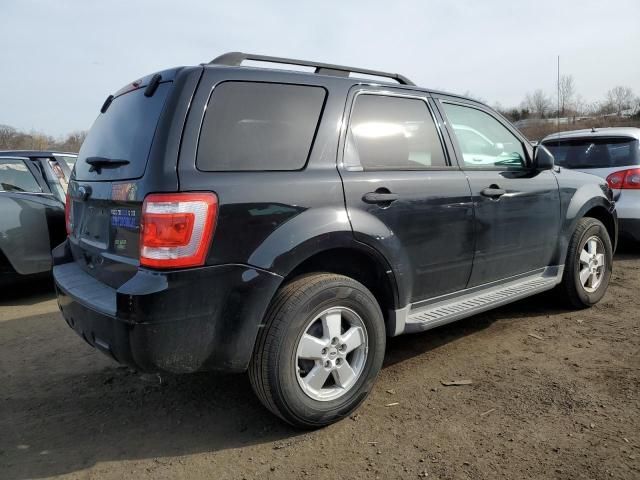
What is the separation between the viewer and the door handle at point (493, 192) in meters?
3.45

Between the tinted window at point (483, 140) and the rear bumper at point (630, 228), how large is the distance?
A: 3044mm

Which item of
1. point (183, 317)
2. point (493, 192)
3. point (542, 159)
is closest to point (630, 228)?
point (542, 159)

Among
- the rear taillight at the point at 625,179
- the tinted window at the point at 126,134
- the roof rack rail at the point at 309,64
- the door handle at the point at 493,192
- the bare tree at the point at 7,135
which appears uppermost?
the bare tree at the point at 7,135

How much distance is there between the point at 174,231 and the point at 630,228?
236 inches

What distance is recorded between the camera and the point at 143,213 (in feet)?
7.32

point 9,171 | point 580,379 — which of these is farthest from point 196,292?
point 9,171

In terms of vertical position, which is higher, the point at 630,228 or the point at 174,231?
the point at 174,231

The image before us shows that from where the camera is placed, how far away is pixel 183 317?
2215 millimetres

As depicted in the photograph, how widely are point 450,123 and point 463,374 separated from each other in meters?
1.71

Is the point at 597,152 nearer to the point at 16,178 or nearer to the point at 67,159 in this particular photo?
the point at 67,159

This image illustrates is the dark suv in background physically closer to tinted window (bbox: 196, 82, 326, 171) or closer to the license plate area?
the license plate area

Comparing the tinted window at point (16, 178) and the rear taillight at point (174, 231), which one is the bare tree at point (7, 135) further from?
the rear taillight at point (174, 231)

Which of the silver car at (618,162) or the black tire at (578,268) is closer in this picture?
the black tire at (578,268)

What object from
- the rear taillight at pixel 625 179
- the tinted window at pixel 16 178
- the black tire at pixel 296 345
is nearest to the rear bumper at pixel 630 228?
the rear taillight at pixel 625 179
